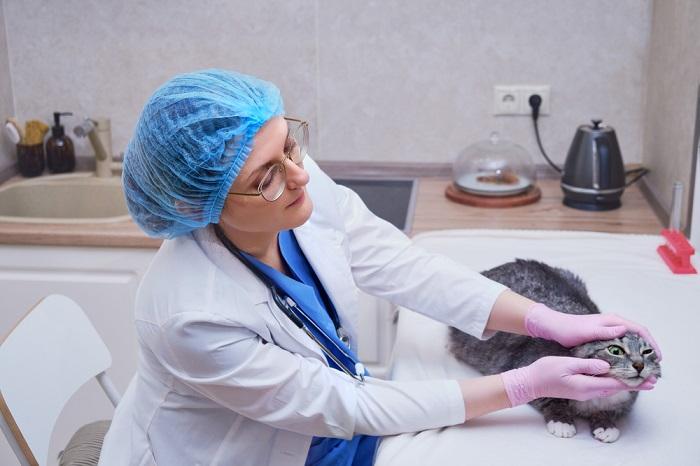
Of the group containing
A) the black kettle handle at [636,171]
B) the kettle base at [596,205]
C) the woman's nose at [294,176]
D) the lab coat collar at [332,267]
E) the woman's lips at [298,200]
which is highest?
the woman's nose at [294,176]

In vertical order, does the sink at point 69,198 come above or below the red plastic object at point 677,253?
below

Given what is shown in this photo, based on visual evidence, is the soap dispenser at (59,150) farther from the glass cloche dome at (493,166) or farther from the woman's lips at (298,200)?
the woman's lips at (298,200)

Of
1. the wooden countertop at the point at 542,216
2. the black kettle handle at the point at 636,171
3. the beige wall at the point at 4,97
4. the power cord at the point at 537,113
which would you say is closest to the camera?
the wooden countertop at the point at 542,216

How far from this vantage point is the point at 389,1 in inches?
96.6

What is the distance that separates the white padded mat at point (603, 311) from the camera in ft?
3.90

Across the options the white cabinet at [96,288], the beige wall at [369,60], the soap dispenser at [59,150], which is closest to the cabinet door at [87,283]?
the white cabinet at [96,288]

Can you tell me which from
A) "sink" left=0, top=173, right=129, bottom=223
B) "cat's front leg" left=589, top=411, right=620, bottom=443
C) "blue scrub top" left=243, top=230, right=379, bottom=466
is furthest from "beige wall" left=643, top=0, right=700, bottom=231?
"sink" left=0, top=173, right=129, bottom=223

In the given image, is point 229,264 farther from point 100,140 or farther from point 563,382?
point 100,140

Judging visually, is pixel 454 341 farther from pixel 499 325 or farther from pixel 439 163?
pixel 439 163

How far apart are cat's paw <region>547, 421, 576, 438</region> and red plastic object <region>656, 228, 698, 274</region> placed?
67 centimetres

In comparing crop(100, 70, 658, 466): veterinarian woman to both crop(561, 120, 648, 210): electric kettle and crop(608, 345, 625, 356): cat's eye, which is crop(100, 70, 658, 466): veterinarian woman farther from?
crop(561, 120, 648, 210): electric kettle

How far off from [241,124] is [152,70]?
5.02ft

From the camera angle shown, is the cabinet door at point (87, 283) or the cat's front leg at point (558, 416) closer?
the cat's front leg at point (558, 416)

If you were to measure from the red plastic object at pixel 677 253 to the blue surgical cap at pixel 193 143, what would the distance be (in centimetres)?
100
